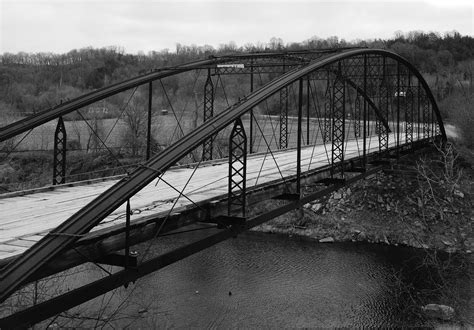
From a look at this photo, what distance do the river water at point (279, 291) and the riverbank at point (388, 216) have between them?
236cm

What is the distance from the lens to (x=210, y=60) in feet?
66.7

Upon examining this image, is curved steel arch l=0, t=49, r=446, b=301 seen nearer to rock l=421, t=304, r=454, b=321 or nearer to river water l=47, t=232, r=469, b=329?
river water l=47, t=232, r=469, b=329

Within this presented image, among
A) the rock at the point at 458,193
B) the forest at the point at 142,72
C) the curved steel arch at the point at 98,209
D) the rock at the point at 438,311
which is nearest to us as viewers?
the curved steel arch at the point at 98,209

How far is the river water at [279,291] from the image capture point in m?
18.0

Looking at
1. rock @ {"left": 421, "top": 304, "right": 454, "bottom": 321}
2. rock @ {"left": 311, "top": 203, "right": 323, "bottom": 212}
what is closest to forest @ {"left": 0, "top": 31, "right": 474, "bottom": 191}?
rock @ {"left": 311, "top": 203, "right": 323, "bottom": 212}

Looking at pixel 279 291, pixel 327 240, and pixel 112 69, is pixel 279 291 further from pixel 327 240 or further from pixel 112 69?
pixel 112 69

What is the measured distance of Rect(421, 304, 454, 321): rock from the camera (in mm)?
18142

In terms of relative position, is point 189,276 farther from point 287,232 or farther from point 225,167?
point 287,232

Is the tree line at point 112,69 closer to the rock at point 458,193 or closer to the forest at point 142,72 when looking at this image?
the forest at point 142,72

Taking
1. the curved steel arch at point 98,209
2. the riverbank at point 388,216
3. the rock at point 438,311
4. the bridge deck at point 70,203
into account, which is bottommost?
the rock at point 438,311

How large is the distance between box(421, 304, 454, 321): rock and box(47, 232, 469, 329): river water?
0.38 meters

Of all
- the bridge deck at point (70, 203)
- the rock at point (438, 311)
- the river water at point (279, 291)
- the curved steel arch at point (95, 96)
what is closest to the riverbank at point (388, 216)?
the river water at point (279, 291)

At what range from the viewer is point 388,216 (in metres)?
32.7

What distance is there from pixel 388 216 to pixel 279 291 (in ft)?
47.6
